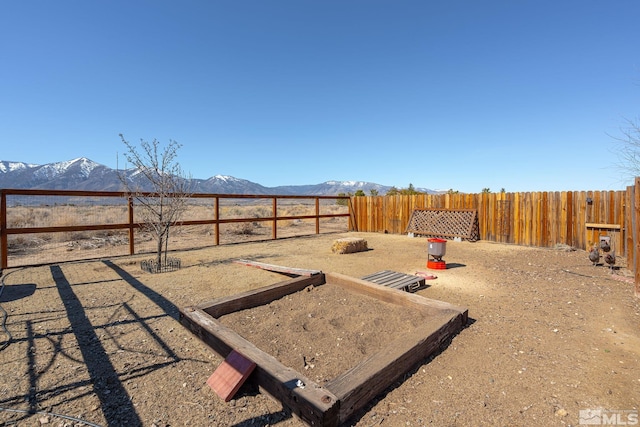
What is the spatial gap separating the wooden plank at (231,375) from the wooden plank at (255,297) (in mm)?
1076

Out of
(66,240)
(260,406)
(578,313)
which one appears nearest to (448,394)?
(260,406)

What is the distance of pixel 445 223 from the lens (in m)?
11.1

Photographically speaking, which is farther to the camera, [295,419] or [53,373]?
[53,373]

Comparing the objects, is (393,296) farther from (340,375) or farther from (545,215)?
(545,215)

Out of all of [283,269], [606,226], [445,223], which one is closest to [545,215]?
[606,226]

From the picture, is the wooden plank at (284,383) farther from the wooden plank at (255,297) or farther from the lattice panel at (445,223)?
the lattice panel at (445,223)

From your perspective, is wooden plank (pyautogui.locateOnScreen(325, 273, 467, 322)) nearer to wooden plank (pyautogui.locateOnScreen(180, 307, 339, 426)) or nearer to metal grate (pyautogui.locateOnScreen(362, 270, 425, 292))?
metal grate (pyautogui.locateOnScreen(362, 270, 425, 292))

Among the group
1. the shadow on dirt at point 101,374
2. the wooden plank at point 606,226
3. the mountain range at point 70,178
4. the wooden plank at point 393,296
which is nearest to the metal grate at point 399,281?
the wooden plank at point 393,296

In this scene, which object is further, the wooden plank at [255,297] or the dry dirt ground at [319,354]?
the wooden plank at [255,297]

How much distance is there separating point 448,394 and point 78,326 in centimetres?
361

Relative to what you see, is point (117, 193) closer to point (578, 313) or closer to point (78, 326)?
point (78, 326)

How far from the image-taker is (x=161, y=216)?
20.1ft

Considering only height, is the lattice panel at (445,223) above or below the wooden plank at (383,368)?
above

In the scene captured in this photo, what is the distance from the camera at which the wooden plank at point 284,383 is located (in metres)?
1.69
